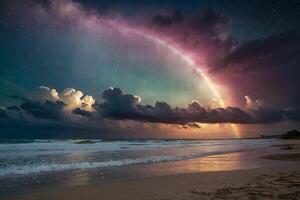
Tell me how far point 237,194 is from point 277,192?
1.18 meters

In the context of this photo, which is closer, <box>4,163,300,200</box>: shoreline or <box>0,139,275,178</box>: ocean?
<box>4,163,300,200</box>: shoreline

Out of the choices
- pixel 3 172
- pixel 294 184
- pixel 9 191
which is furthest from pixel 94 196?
pixel 3 172

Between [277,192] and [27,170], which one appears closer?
[277,192]

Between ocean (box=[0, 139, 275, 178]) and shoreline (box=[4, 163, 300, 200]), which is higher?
ocean (box=[0, 139, 275, 178])

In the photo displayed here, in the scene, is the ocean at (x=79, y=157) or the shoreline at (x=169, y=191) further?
the ocean at (x=79, y=157)

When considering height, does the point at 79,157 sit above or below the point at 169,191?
above

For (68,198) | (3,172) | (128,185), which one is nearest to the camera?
(68,198)

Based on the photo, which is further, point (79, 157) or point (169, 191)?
point (79, 157)

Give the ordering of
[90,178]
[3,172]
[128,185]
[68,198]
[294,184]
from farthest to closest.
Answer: [3,172]
[90,178]
[128,185]
[294,184]
[68,198]

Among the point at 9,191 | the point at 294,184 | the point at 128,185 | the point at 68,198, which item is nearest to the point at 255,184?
the point at 294,184

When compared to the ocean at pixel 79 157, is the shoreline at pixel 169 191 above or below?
below

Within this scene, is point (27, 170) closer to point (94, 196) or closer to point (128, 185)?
point (128, 185)

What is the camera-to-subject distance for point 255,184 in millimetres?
11344

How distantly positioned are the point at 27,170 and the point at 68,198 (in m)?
8.92
